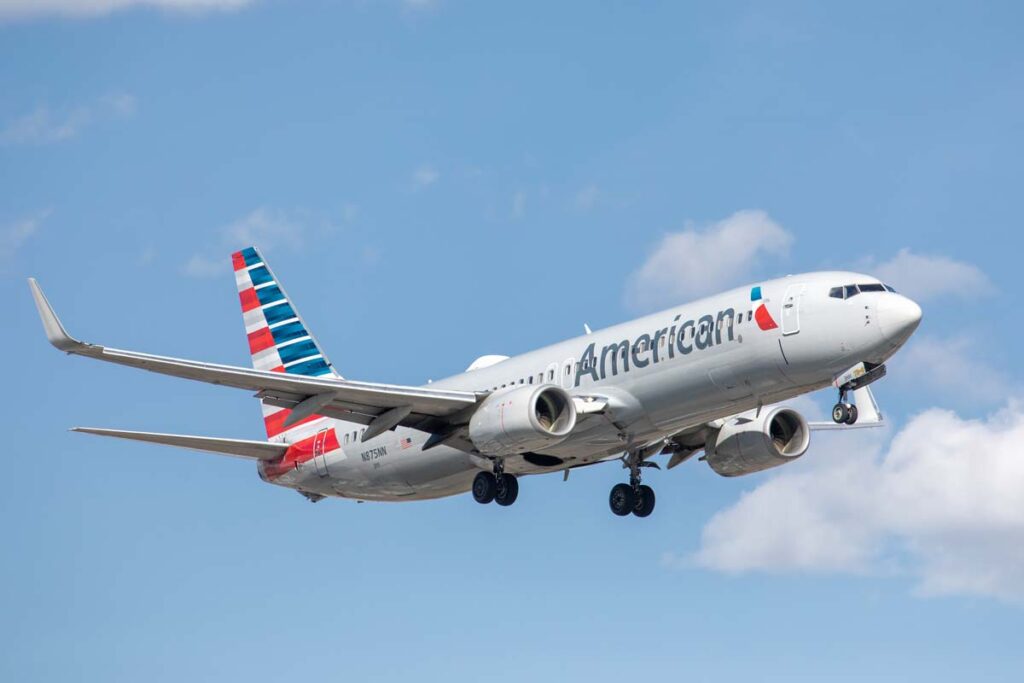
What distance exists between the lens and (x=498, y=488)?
152 feet

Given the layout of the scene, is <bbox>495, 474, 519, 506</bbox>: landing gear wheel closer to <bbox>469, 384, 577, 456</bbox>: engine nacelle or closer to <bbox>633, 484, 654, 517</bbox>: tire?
<bbox>469, 384, 577, 456</bbox>: engine nacelle

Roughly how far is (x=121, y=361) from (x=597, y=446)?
13.8 metres

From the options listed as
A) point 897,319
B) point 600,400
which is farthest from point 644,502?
point 897,319

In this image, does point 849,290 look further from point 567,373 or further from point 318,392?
point 318,392

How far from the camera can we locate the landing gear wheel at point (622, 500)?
164 ft

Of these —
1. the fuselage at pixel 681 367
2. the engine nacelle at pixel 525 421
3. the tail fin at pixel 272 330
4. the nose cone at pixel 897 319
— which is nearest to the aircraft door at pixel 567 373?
the fuselage at pixel 681 367

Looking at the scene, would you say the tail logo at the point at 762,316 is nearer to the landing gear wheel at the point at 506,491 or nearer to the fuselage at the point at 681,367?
the fuselage at the point at 681,367

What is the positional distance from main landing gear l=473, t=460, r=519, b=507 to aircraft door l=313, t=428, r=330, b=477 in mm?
6566

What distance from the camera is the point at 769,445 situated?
1938 inches

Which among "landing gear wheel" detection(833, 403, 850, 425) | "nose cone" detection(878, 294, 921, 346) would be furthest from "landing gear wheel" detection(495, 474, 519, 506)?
"nose cone" detection(878, 294, 921, 346)

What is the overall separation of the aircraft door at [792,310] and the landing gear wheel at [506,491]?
9.93 metres

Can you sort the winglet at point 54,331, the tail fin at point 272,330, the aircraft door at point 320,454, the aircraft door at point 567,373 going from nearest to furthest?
the winglet at point 54,331
the aircraft door at point 567,373
the aircraft door at point 320,454
the tail fin at point 272,330

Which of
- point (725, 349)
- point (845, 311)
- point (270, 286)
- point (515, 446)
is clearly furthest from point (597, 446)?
point (270, 286)

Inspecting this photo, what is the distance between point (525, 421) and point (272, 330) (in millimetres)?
17647
